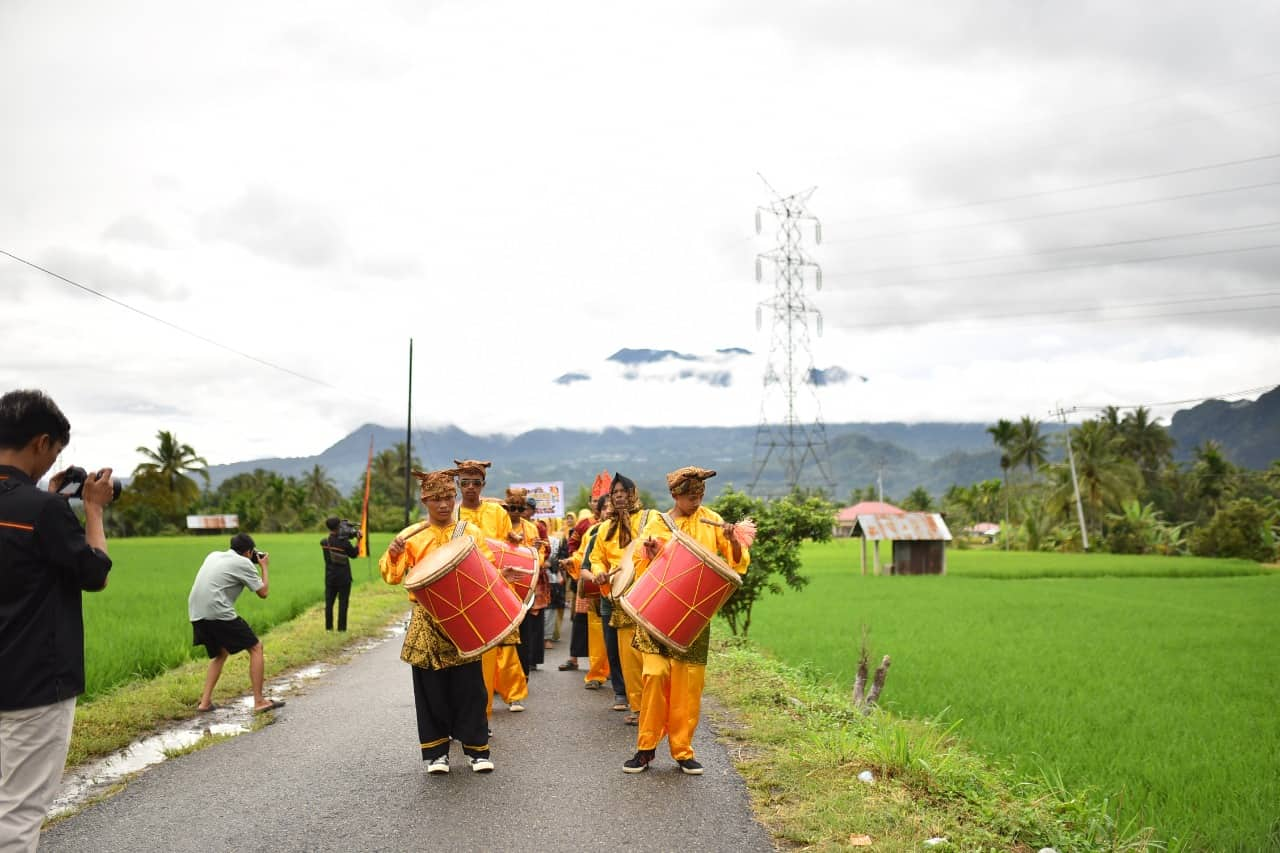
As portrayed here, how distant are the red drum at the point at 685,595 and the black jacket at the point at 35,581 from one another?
3255 millimetres

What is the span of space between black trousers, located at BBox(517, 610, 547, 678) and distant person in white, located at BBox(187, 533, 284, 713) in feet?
7.87

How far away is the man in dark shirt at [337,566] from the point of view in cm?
1282

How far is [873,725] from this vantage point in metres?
6.66

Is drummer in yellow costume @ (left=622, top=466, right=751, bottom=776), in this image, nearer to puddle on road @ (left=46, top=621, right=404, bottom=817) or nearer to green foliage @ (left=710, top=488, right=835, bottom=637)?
puddle on road @ (left=46, top=621, right=404, bottom=817)

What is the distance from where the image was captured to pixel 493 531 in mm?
7789

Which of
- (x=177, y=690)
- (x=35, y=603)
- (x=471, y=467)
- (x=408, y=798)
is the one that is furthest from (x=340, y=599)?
(x=35, y=603)

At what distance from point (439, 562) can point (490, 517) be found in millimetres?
2080

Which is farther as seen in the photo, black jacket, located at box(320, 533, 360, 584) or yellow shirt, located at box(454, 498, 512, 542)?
black jacket, located at box(320, 533, 360, 584)

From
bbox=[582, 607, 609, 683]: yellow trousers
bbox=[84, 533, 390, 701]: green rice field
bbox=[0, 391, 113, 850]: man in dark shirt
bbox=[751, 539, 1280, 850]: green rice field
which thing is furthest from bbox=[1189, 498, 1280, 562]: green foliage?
bbox=[0, 391, 113, 850]: man in dark shirt

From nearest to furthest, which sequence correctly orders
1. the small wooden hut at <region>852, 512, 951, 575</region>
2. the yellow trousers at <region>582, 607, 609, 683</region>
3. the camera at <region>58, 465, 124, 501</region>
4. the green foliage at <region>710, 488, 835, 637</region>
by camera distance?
the camera at <region>58, 465, 124, 501</region> < the yellow trousers at <region>582, 607, 609, 683</region> < the green foliage at <region>710, 488, 835, 637</region> < the small wooden hut at <region>852, 512, 951, 575</region>

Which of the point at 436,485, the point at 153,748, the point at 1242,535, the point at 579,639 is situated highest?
the point at 436,485

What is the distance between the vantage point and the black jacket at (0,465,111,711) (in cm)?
341

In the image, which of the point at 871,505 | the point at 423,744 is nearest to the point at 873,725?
the point at 423,744

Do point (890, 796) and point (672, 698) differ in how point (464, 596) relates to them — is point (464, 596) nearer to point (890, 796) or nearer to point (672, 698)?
point (672, 698)
